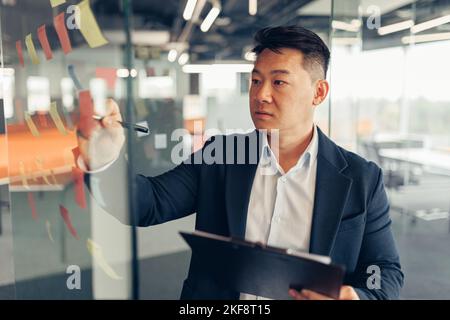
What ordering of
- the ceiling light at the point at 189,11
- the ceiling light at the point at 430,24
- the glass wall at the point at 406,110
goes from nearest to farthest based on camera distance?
the ceiling light at the point at 189,11
the glass wall at the point at 406,110
the ceiling light at the point at 430,24

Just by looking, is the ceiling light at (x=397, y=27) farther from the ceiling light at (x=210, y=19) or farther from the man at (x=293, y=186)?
the man at (x=293, y=186)

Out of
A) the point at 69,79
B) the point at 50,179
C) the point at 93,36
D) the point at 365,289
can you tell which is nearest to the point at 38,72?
the point at 69,79

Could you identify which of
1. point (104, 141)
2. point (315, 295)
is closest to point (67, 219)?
point (104, 141)

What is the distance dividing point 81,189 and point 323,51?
1.67 metres

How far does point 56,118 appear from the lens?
6.65ft

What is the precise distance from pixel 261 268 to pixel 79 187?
1.64m

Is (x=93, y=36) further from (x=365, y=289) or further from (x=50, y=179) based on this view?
(x=365, y=289)

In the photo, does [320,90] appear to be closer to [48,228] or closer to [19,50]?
[19,50]

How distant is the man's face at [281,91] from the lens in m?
1.21

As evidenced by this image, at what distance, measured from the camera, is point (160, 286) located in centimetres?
243

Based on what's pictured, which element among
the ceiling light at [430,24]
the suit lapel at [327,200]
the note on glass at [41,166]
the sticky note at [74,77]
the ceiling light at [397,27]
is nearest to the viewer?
the suit lapel at [327,200]

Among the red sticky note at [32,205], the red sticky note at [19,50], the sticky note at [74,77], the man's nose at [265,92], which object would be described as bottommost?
the red sticky note at [32,205]

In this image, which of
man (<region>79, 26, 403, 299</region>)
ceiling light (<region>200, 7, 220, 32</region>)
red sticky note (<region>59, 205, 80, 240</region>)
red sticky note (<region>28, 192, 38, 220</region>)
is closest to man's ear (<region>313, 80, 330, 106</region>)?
man (<region>79, 26, 403, 299</region>)

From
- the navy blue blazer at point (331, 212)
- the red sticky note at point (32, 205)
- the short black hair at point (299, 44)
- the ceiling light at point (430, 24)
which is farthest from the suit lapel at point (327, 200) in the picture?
the ceiling light at point (430, 24)
